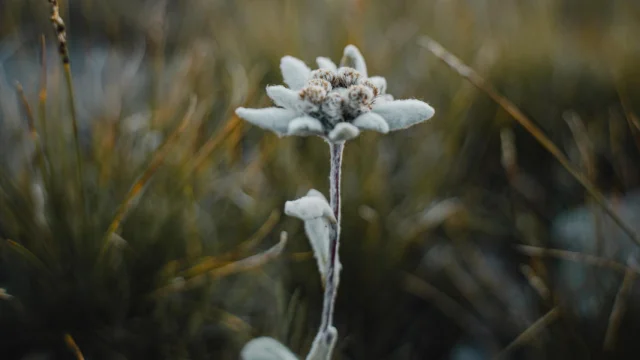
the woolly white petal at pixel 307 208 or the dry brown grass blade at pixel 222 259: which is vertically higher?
the woolly white petal at pixel 307 208

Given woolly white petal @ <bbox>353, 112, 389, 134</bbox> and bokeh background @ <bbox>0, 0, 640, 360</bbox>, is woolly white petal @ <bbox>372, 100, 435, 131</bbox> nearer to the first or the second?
woolly white petal @ <bbox>353, 112, 389, 134</bbox>

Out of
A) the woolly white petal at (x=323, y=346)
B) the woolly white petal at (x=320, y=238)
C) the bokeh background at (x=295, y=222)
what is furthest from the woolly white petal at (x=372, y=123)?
the bokeh background at (x=295, y=222)

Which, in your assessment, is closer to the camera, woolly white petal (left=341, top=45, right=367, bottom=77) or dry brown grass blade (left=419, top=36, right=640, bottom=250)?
woolly white petal (left=341, top=45, right=367, bottom=77)

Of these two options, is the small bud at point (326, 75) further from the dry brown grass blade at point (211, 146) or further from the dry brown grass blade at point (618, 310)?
the dry brown grass blade at point (618, 310)

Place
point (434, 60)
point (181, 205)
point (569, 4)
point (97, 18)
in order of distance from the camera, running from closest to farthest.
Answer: point (181, 205) < point (434, 60) < point (97, 18) < point (569, 4)

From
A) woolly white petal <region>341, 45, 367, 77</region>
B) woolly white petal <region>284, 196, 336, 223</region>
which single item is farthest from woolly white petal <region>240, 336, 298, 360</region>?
woolly white petal <region>341, 45, 367, 77</region>

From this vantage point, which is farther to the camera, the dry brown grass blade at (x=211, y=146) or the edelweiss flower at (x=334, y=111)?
the dry brown grass blade at (x=211, y=146)

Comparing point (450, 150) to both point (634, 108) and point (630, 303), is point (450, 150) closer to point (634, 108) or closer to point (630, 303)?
point (630, 303)

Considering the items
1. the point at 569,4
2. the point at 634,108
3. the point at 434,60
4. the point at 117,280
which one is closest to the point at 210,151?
the point at 117,280
